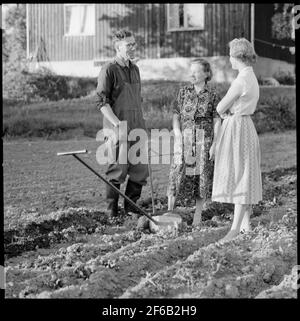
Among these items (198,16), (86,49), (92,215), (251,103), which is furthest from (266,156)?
(86,49)

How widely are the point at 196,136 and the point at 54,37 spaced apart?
12.8 m

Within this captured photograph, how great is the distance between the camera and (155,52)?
1648cm

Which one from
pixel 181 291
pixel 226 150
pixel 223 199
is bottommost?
pixel 181 291

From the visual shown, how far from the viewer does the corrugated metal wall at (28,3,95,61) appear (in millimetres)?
17234

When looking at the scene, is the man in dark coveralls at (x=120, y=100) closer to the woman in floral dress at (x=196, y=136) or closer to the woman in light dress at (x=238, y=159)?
the woman in floral dress at (x=196, y=136)

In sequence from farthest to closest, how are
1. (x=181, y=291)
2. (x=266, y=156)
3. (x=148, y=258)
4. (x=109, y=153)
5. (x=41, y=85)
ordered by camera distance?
(x=41, y=85), (x=266, y=156), (x=109, y=153), (x=148, y=258), (x=181, y=291)

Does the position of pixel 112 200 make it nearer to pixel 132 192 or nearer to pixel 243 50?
pixel 132 192

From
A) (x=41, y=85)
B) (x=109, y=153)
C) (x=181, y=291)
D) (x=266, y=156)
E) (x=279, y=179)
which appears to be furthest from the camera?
(x=41, y=85)

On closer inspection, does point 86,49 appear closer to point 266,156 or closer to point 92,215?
point 266,156

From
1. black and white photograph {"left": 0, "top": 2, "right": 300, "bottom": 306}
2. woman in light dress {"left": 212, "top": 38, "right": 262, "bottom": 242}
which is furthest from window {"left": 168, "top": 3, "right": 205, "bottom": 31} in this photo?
woman in light dress {"left": 212, "top": 38, "right": 262, "bottom": 242}

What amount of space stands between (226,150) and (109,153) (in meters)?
1.32

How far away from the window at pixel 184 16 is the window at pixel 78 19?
219cm

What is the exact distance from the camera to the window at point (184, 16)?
16.4 metres

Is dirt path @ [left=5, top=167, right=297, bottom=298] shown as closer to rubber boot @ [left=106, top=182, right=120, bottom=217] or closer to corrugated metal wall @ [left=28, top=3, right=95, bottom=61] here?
rubber boot @ [left=106, top=182, right=120, bottom=217]
